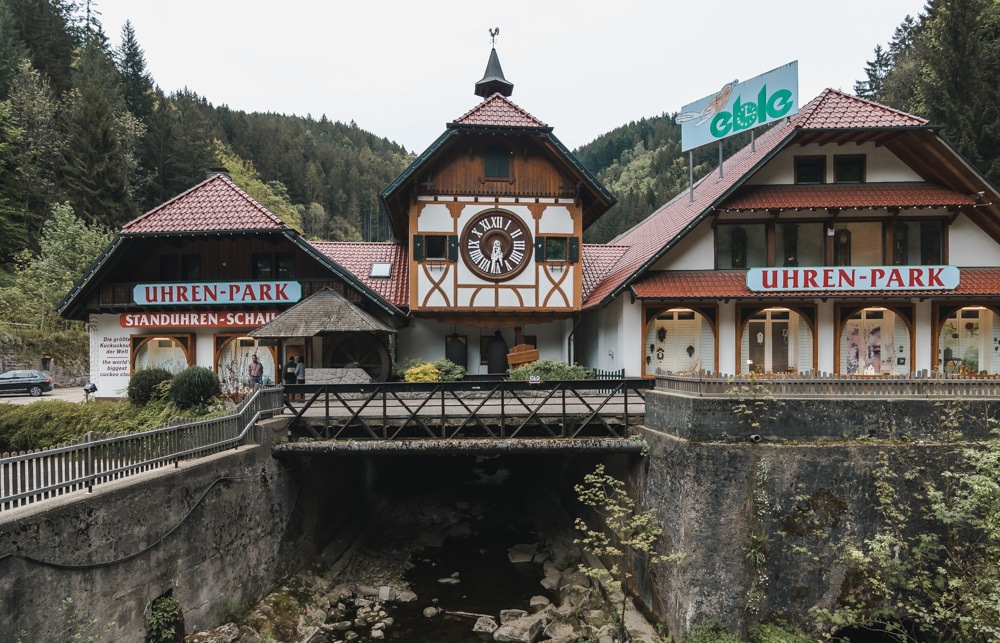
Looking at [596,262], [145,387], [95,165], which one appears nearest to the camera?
[145,387]

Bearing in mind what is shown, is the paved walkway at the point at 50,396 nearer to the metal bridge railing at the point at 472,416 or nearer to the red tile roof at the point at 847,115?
the metal bridge railing at the point at 472,416

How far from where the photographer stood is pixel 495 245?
66.8ft

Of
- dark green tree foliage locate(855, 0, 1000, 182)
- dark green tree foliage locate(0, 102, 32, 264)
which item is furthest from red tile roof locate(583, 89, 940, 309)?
dark green tree foliage locate(0, 102, 32, 264)

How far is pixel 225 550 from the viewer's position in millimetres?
11102

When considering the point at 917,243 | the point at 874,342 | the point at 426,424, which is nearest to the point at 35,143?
the point at 426,424

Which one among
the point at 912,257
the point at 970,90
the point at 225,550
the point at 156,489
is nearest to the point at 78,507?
the point at 156,489

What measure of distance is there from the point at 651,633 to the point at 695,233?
43.1 feet

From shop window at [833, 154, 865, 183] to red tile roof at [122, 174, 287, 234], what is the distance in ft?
64.3

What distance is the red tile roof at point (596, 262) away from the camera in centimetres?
2301

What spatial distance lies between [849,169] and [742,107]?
4350 millimetres

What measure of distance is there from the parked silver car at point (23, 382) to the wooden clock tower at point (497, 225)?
1874cm

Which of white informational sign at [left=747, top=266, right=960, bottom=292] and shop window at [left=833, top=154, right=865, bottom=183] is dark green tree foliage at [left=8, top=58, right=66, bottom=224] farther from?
shop window at [left=833, top=154, right=865, bottom=183]

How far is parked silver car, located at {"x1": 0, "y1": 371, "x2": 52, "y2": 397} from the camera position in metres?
24.4

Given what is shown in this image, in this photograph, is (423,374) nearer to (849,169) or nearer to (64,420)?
(64,420)
